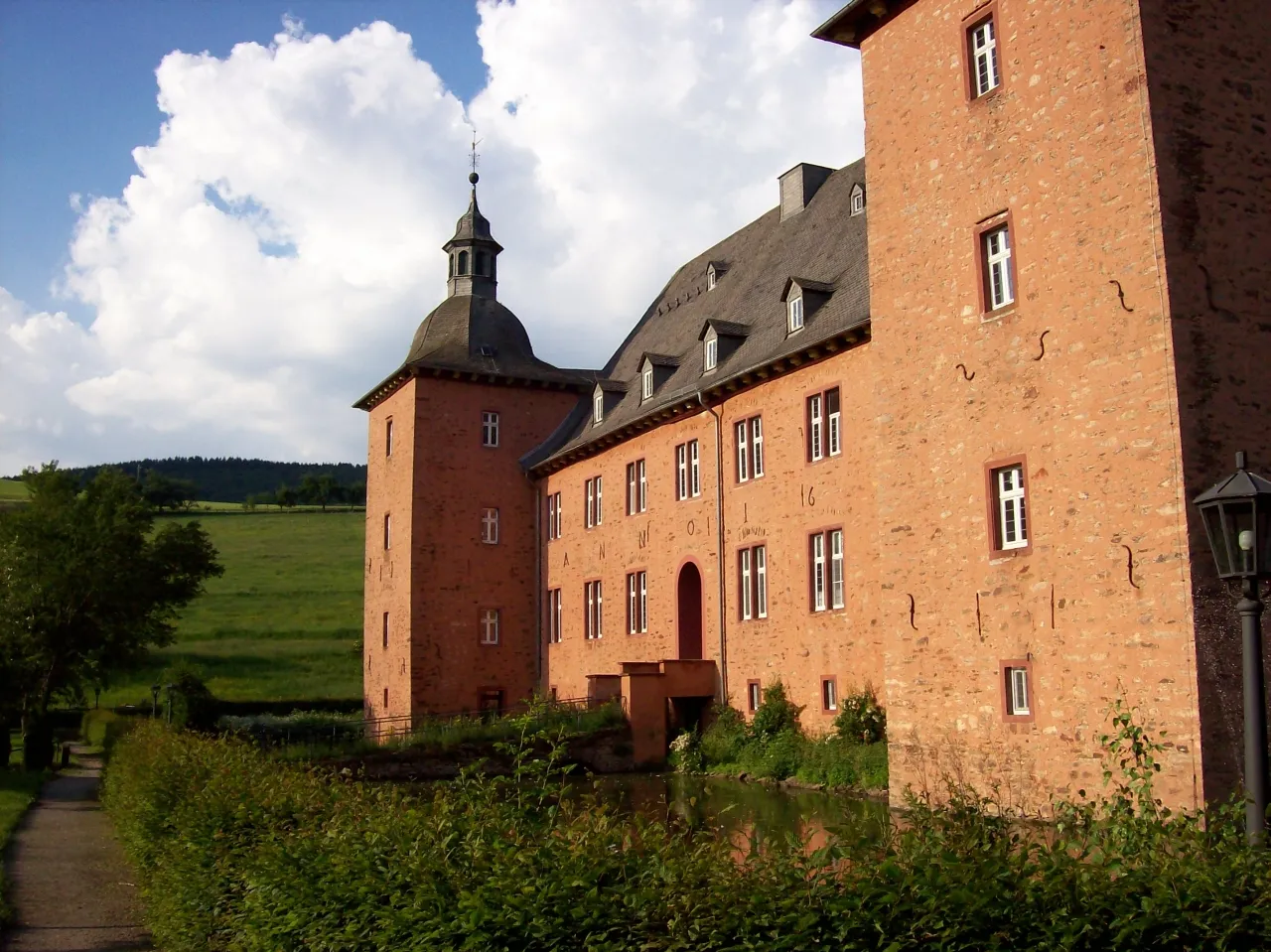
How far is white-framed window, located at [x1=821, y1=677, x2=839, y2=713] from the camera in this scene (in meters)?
21.7

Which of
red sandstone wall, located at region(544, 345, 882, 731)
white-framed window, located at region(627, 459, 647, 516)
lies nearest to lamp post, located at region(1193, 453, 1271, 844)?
red sandstone wall, located at region(544, 345, 882, 731)

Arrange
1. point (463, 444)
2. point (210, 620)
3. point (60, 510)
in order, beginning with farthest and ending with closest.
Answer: point (210, 620)
point (463, 444)
point (60, 510)

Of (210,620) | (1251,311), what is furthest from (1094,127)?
(210,620)

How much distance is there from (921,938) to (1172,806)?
901cm

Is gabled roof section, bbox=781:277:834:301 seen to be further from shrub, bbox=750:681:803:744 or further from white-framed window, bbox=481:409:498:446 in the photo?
white-framed window, bbox=481:409:498:446

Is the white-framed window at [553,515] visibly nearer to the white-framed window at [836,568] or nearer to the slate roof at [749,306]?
the slate roof at [749,306]

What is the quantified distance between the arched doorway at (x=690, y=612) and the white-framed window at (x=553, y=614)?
6883 millimetres

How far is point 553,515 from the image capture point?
1344 inches

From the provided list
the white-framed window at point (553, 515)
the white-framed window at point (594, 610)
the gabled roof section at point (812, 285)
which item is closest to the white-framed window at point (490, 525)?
the white-framed window at point (553, 515)

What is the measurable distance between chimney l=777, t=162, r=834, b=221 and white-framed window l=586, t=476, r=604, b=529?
8.17 m

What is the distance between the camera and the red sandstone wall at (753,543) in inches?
837

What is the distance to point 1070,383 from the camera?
1431 centimetres

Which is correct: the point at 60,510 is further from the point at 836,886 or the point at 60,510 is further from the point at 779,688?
the point at 836,886

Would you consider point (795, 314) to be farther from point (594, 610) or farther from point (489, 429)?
point (489, 429)
